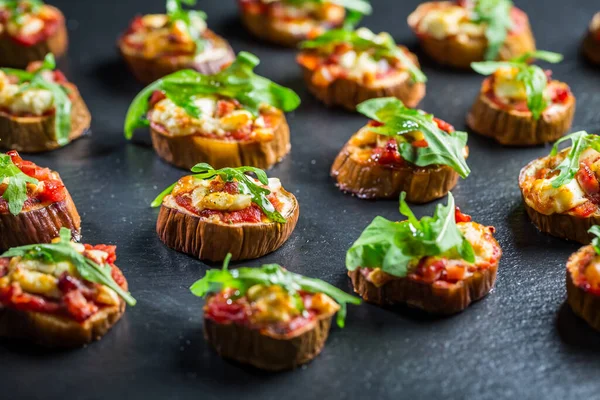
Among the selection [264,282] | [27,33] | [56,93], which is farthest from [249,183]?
[27,33]

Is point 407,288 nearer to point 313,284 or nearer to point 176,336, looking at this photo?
point 313,284

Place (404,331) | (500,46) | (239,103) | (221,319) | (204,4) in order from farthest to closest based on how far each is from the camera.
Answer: (204,4)
(500,46)
(239,103)
(404,331)
(221,319)

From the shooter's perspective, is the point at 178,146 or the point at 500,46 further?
the point at 500,46

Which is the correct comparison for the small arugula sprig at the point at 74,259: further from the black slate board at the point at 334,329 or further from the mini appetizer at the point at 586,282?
the mini appetizer at the point at 586,282

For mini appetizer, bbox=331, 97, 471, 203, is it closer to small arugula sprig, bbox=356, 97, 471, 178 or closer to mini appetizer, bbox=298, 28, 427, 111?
small arugula sprig, bbox=356, 97, 471, 178

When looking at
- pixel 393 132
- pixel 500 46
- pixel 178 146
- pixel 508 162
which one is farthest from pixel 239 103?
pixel 500 46

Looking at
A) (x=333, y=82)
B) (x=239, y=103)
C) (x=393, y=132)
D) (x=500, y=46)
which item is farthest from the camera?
(x=500, y=46)

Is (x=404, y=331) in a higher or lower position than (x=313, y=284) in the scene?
lower

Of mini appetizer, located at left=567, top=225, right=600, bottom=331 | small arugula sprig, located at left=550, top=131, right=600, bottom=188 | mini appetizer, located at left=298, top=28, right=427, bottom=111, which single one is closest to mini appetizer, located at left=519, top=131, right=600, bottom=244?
small arugula sprig, located at left=550, top=131, right=600, bottom=188
